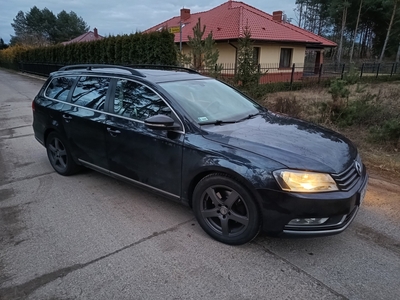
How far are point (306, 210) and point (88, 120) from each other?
2907mm

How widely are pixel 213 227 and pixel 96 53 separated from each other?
1779 cm

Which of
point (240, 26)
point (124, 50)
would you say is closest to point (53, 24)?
point (240, 26)

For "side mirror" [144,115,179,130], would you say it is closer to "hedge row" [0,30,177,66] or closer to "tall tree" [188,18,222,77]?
"tall tree" [188,18,222,77]

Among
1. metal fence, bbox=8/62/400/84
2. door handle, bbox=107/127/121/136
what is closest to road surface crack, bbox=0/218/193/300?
door handle, bbox=107/127/121/136

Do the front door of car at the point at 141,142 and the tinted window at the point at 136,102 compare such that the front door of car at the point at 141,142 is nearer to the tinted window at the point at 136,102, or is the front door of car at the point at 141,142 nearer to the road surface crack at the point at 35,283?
the tinted window at the point at 136,102

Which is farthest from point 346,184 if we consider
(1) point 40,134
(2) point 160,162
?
(1) point 40,134

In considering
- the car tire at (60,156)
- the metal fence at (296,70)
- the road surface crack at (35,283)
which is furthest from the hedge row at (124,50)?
the road surface crack at (35,283)

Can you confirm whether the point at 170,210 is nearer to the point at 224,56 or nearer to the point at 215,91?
the point at 215,91

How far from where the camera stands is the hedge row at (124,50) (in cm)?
1320

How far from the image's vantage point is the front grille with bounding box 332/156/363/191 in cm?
254

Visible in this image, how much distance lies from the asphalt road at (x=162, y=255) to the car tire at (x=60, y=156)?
633mm

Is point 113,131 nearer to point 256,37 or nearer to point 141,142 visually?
point 141,142

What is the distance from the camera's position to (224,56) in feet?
70.3

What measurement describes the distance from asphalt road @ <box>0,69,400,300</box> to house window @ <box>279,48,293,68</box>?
847 inches
